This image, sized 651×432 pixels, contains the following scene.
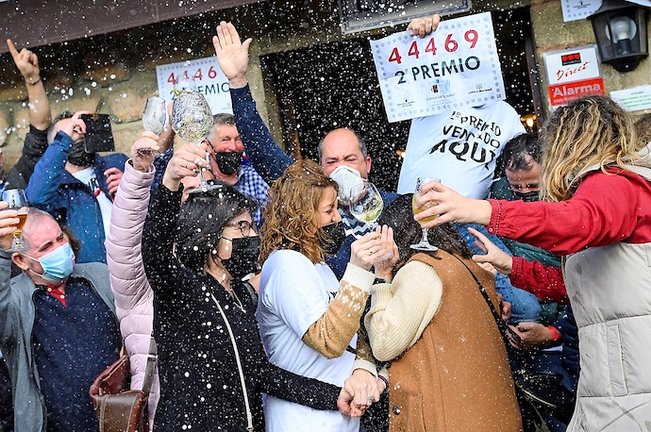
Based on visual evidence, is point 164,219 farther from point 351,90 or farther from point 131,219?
point 351,90

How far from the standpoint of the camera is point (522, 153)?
476 cm

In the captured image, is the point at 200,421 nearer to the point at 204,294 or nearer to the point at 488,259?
the point at 204,294

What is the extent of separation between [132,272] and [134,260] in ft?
0.27

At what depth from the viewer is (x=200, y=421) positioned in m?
3.38

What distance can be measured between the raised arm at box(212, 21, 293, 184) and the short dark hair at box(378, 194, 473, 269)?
3.38 feet

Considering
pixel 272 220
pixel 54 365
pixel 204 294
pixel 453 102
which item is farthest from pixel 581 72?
pixel 54 365

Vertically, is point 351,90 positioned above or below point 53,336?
above

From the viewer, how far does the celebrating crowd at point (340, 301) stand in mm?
2984

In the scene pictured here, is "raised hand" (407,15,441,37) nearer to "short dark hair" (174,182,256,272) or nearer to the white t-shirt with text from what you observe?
the white t-shirt with text

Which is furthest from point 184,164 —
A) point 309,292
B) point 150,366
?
point 150,366

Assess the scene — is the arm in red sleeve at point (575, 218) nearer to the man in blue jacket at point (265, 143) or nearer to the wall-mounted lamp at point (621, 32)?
the man in blue jacket at point (265, 143)

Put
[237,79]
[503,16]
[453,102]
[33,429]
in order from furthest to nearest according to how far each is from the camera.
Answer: [503,16]
[453,102]
[237,79]
[33,429]

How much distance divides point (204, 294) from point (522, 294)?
161 cm

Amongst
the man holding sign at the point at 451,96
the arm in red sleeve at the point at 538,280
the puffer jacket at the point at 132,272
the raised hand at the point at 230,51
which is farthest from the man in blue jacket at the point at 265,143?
the puffer jacket at the point at 132,272
